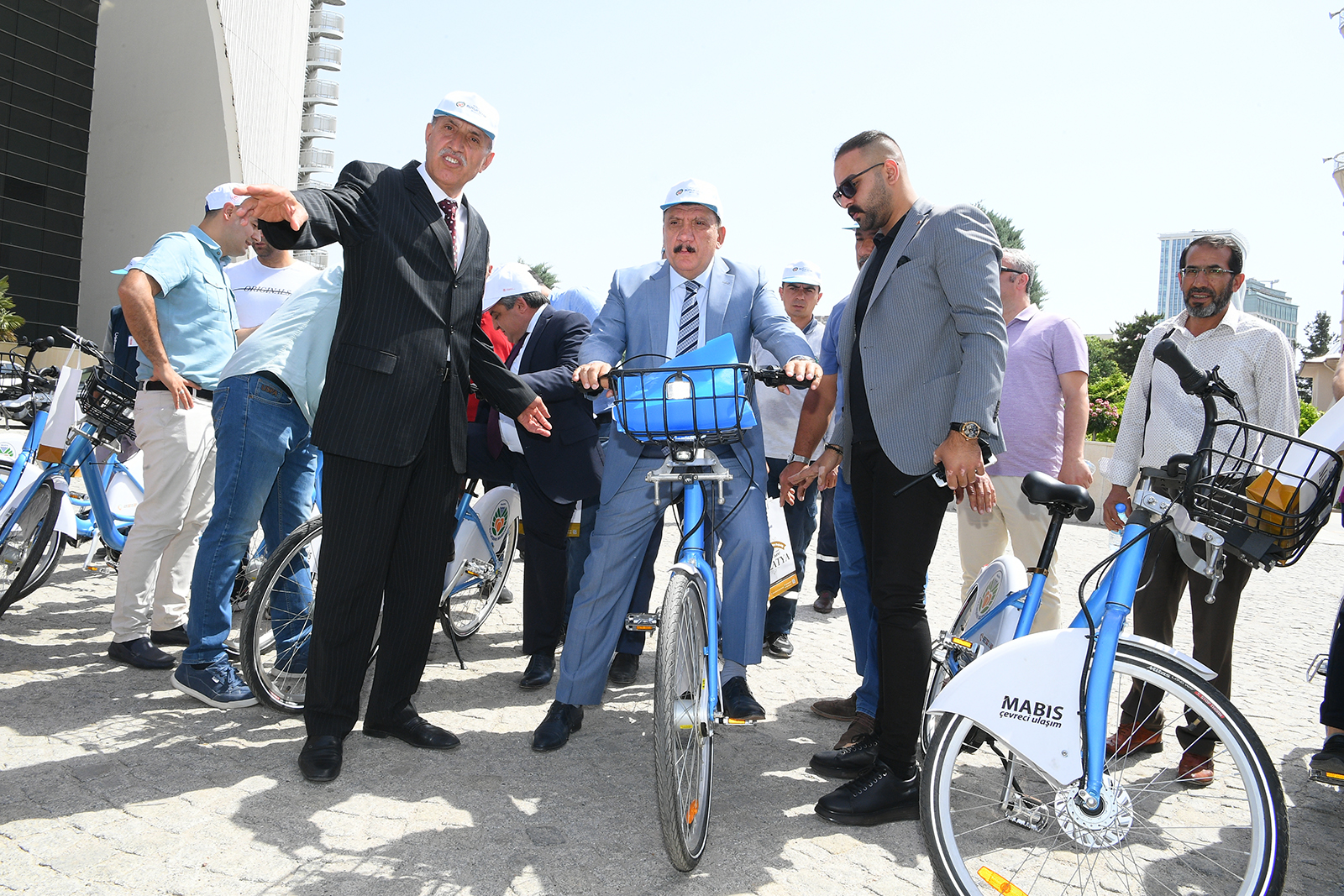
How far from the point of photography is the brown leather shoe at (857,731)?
3.70 meters

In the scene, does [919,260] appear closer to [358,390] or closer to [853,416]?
[853,416]

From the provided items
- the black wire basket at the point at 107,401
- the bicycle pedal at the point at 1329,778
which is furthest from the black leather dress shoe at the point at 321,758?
the bicycle pedal at the point at 1329,778

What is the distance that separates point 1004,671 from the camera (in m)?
2.40

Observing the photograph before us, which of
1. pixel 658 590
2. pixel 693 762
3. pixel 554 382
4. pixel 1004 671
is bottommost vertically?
pixel 658 590

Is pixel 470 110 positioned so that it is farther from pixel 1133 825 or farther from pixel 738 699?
pixel 1133 825

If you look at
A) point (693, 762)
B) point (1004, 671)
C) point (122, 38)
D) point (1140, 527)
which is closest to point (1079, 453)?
point (1140, 527)

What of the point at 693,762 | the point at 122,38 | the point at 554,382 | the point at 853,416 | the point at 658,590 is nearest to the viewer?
the point at 693,762

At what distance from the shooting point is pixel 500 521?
17.1ft

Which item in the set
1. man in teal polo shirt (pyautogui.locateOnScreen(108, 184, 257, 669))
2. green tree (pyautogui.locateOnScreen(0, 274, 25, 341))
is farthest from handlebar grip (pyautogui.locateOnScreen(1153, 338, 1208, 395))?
green tree (pyautogui.locateOnScreen(0, 274, 25, 341))

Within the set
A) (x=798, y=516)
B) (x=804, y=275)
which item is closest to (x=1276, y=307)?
(x=804, y=275)

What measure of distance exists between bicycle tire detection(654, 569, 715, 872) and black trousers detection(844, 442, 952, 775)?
687 millimetres

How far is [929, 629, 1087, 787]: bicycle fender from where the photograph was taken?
232 centimetres

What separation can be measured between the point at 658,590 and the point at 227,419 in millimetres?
3751

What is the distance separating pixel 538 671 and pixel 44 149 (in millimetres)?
50574
